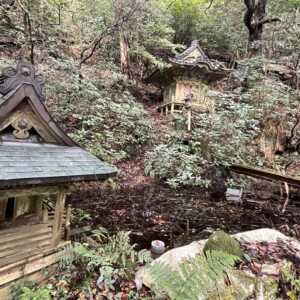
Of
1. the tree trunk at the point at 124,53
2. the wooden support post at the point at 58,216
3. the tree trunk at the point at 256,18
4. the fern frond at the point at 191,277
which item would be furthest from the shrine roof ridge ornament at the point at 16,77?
the tree trunk at the point at 256,18

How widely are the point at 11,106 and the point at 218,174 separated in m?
8.66

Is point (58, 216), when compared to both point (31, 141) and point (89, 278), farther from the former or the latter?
point (31, 141)

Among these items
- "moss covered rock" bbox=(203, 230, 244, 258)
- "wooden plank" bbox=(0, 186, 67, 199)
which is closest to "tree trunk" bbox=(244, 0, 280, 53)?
"moss covered rock" bbox=(203, 230, 244, 258)

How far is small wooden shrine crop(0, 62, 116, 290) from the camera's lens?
154 inches

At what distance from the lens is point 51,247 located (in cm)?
472

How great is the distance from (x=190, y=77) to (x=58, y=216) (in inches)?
549

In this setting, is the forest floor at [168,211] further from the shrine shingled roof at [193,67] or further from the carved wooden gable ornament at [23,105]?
the shrine shingled roof at [193,67]

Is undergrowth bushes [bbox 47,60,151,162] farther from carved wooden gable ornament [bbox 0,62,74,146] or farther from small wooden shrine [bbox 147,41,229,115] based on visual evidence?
small wooden shrine [bbox 147,41,229,115]

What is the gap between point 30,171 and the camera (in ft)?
12.4

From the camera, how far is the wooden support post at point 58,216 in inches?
182

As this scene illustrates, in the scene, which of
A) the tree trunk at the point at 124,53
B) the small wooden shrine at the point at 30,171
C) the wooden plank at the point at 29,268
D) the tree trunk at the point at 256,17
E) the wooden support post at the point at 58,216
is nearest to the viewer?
the small wooden shrine at the point at 30,171

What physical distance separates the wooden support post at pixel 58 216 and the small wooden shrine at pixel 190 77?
12099 mm

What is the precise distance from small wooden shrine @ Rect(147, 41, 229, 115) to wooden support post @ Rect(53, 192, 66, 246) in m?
12.1

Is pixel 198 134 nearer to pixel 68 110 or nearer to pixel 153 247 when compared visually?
pixel 68 110
